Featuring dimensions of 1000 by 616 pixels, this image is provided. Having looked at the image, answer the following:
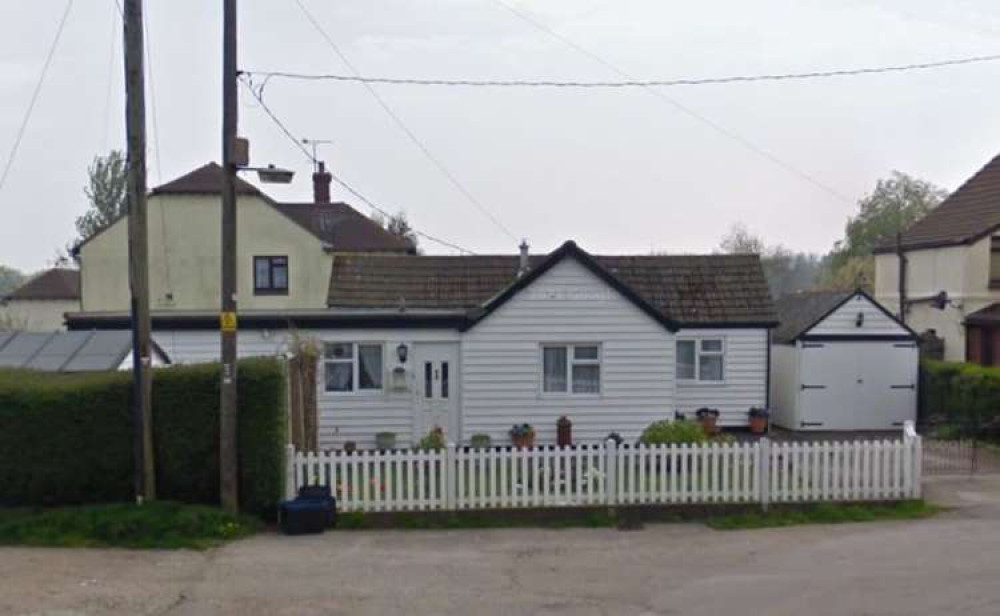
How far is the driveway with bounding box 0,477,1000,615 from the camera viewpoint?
28.8 ft

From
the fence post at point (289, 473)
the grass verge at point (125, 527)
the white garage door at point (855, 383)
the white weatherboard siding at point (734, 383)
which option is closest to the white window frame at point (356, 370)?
the fence post at point (289, 473)

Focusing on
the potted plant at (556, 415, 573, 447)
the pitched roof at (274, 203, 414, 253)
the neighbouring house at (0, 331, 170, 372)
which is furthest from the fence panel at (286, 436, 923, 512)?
the pitched roof at (274, 203, 414, 253)

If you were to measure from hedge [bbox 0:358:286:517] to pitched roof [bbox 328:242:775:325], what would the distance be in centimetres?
971

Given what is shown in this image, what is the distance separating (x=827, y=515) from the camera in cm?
1312

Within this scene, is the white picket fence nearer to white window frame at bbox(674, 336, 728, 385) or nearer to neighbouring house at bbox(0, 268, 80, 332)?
white window frame at bbox(674, 336, 728, 385)

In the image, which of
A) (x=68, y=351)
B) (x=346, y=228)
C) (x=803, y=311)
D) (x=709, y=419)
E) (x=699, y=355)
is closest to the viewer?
(x=68, y=351)

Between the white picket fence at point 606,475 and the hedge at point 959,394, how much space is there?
8594mm

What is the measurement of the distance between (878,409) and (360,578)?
700 inches

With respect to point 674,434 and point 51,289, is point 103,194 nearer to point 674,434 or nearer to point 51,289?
point 51,289

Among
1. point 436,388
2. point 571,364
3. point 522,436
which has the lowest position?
point 522,436

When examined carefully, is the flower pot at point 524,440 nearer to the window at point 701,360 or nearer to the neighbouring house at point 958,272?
the window at point 701,360

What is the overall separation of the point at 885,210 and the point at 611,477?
44.6 meters

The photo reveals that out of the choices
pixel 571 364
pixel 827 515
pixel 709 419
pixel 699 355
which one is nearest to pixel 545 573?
pixel 827 515

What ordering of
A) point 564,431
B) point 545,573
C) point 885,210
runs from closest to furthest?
point 545,573, point 564,431, point 885,210
